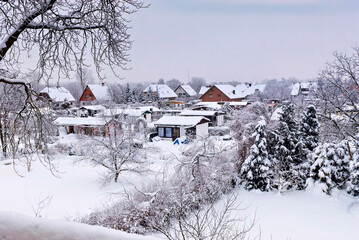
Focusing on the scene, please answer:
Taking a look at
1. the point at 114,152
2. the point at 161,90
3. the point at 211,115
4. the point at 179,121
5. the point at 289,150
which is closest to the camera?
the point at 289,150

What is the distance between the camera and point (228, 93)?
5400 centimetres

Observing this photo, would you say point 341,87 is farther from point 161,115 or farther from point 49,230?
point 161,115

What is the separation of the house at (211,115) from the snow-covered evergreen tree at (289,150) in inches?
691

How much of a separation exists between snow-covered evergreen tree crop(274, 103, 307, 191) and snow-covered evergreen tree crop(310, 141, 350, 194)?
1186 millimetres

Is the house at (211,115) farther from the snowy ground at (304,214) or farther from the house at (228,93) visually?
the snowy ground at (304,214)

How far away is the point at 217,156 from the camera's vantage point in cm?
1490

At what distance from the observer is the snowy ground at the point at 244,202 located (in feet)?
34.5

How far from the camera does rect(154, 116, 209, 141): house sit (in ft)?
89.9

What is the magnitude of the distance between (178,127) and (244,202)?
1484cm

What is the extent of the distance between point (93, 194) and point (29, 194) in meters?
3.53

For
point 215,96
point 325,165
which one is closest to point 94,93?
point 215,96

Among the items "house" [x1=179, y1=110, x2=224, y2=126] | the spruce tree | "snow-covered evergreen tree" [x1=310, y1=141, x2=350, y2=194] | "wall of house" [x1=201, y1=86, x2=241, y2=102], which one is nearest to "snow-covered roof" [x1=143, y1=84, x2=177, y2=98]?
"wall of house" [x1=201, y1=86, x2=241, y2=102]

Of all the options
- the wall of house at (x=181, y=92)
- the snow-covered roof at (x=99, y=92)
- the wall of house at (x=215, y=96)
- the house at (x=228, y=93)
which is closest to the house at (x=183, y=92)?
the wall of house at (x=181, y=92)

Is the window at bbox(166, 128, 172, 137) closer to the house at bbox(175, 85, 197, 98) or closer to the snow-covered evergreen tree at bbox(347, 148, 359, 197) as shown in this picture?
the snow-covered evergreen tree at bbox(347, 148, 359, 197)
